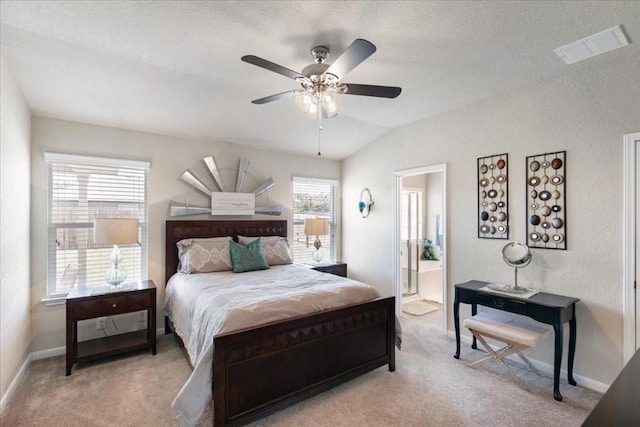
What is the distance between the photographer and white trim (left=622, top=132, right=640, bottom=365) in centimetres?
249

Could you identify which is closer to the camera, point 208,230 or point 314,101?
point 314,101

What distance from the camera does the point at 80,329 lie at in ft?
11.1

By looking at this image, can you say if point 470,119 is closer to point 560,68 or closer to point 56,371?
point 560,68

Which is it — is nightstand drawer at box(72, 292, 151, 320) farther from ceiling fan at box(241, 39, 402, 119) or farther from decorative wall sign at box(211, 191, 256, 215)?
ceiling fan at box(241, 39, 402, 119)

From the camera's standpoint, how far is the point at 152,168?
12.5 ft

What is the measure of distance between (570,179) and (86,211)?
4948mm

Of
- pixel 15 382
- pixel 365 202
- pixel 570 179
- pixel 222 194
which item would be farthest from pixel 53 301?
pixel 570 179

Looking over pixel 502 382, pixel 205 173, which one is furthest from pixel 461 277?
pixel 205 173

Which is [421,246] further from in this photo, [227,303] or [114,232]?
[114,232]

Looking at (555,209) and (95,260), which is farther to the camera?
(95,260)

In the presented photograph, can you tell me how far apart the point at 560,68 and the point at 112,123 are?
178 inches

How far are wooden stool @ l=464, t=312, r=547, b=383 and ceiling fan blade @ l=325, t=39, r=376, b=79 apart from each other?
255 cm

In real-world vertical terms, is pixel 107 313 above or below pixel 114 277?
below

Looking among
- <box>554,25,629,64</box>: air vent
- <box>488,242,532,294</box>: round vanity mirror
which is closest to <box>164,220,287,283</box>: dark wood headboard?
<box>488,242,532,294</box>: round vanity mirror
